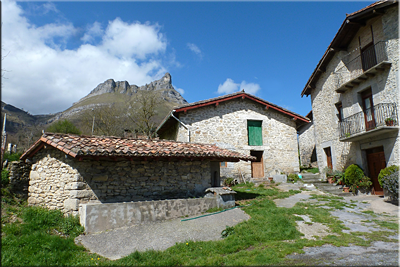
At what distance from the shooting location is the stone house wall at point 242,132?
15.9 meters

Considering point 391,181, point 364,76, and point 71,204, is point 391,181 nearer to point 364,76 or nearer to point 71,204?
point 364,76

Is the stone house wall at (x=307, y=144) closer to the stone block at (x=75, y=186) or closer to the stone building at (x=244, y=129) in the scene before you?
the stone building at (x=244, y=129)

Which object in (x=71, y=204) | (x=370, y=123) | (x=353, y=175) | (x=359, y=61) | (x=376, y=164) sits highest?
(x=359, y=61)

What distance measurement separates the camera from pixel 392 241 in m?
5.84

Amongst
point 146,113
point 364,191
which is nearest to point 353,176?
point 364,191

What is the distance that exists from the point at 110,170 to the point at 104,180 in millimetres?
356

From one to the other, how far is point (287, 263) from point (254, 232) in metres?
1.95

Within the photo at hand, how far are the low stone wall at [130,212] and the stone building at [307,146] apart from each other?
16.5m

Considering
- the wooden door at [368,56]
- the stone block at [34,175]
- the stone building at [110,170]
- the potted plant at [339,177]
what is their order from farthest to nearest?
the potted plant at [339,177] → the wooden door at [368,56] → the stone block at [34,175] → the stone building at [110,170]

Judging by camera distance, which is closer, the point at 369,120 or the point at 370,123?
the point at 370,123

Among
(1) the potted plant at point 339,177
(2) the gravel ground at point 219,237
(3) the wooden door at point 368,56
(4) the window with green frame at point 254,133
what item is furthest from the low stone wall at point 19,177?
(3) the wooden door at point 368,56

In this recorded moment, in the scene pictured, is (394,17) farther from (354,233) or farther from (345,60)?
(354,233)

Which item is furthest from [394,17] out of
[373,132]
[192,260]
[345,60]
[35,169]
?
[35,169]

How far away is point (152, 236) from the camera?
20.8ft
